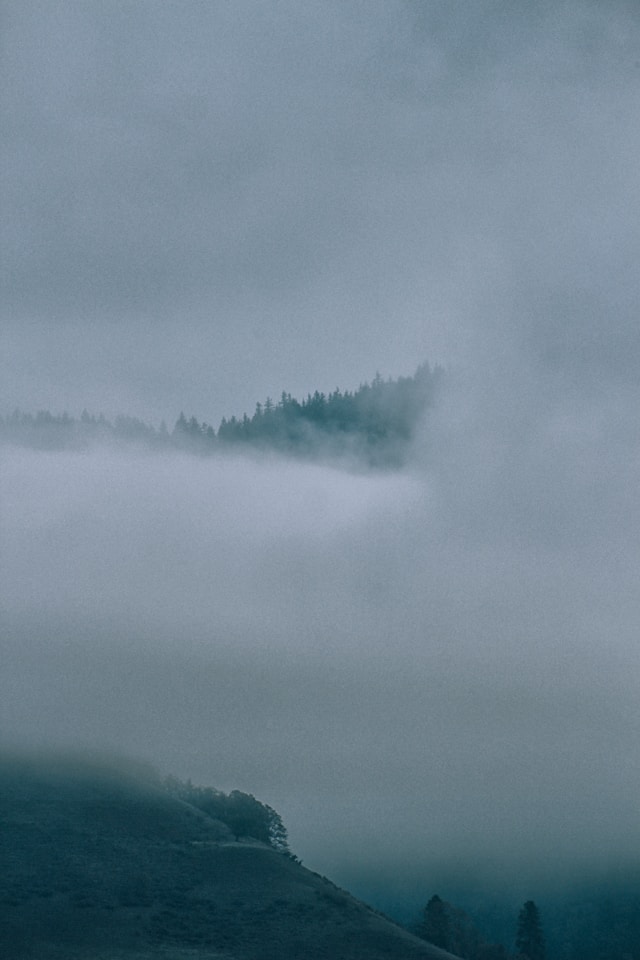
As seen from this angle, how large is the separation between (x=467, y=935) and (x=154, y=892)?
116 feet

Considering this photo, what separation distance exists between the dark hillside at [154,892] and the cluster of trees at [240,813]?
12.9ft

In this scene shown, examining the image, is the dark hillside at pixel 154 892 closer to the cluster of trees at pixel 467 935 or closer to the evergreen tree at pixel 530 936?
the cluster of trees at pixel 467 935

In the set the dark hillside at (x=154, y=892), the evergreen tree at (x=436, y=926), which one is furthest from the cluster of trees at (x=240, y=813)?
the evergreen tree at (x=436, y=926)

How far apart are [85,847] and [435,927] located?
36.7m

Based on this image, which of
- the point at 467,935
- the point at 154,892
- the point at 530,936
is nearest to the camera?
the point at 154,892

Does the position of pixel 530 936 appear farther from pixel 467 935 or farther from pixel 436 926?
pixel 436 926

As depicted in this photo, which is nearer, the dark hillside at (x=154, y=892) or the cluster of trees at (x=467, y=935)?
the dark hillside at (x=154, y=892)

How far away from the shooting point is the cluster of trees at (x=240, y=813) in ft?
452

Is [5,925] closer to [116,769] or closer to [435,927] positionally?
[435,927]

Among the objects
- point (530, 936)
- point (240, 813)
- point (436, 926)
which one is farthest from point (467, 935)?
point (240, 813)

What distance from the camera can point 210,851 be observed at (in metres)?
123

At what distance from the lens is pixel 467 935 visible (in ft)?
405

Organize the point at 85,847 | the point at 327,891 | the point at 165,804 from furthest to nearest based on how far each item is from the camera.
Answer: the point at 165,804 → the point at 85,847 → the point at 327,891

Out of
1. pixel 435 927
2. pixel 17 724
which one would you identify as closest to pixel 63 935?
pixel 435 927
